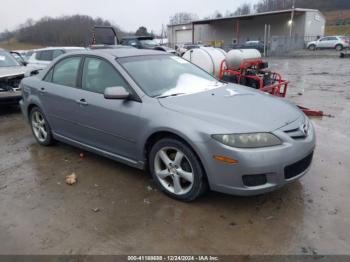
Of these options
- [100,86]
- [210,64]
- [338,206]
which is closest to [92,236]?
[100,86]

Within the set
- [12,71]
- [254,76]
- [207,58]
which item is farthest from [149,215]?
[207,58]

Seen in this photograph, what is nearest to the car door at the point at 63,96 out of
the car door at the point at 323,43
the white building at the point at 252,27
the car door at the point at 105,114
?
the car door at the point at 105,114

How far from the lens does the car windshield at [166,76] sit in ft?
12.7

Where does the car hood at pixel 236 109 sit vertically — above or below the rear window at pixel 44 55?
below

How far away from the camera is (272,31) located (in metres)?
46.3

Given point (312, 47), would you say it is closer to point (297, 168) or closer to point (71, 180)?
point (297, 168)

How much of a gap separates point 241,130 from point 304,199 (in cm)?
116

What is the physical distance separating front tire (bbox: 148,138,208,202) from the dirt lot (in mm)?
139

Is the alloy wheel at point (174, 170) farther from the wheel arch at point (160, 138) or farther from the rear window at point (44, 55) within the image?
the rear window at point (44, 55)

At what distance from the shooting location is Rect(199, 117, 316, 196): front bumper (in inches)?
117

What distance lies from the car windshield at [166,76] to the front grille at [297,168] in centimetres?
145

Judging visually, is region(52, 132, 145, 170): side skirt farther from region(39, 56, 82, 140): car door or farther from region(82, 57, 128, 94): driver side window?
region(82, 57, 128, 94): driver side window

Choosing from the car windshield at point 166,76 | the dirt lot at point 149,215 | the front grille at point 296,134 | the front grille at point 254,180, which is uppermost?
the car windshield at point 166,76

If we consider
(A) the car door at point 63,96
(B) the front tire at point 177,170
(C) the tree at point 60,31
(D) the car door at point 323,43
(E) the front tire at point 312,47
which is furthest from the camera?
(C) the tree at point 60,31
